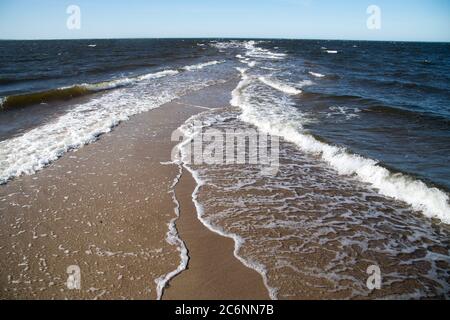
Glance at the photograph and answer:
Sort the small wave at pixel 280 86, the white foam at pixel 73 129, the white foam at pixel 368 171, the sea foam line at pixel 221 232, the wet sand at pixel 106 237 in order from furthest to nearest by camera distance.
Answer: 1. the small wave at pixel 280 86
2. the white foam at pixel 73 129
3. the white foam at pixel 368 171
4. the sea foam line at pixel 221 232
5. the wet sand at pixel 106 237

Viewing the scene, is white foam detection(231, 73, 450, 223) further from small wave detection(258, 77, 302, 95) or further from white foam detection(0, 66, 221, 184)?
small wave detection(258, 77, 302, 95)

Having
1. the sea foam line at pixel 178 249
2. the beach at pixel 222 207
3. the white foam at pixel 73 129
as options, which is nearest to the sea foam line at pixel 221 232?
the beach at pixel 222 207

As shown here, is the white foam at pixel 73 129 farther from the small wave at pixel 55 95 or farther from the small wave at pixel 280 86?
the small wave at pixel 280 86

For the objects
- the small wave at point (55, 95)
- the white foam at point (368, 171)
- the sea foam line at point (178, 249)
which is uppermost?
the small wave at point (55, 95)

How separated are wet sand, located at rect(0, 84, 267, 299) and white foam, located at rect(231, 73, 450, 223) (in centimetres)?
411

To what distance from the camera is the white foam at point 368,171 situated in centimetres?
660

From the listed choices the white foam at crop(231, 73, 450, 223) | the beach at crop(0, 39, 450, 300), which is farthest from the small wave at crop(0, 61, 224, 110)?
the white foam at crop(231, 73, 450, 223)

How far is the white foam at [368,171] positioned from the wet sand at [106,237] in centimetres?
411

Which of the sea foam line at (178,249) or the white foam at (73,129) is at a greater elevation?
the white foam at (73,129)

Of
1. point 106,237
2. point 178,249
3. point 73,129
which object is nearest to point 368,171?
point 178,249

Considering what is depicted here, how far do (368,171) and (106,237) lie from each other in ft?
20.5
